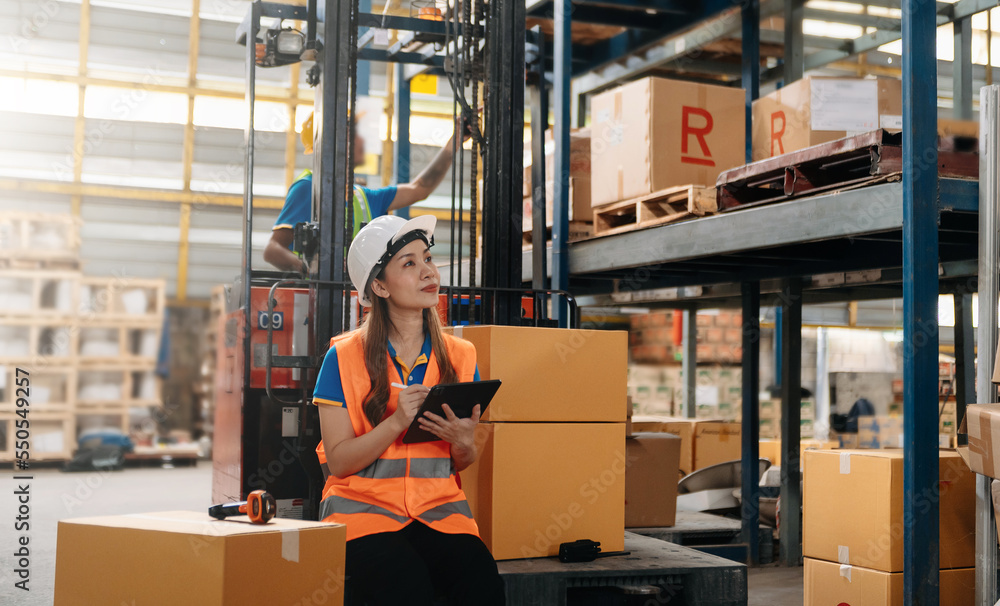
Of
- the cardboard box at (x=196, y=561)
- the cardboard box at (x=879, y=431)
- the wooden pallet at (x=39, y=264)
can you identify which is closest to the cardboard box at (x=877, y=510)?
the cardboard box at (x=196, y=561)

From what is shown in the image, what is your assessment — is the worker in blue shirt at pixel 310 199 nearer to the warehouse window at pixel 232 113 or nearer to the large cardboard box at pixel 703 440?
the large cardboard box at pixel 703 440

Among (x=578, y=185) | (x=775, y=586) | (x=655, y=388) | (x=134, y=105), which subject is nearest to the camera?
(x=775, y=586)

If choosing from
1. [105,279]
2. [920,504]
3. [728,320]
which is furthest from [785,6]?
[105,279]

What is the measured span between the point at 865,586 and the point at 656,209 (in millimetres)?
2106

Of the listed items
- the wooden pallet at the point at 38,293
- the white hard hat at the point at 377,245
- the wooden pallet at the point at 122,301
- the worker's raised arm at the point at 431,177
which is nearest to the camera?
the white hard hat at the point at 377,245

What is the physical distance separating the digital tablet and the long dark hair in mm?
116

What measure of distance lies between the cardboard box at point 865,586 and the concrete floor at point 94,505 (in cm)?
63

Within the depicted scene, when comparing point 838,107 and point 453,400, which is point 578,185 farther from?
point 453,400

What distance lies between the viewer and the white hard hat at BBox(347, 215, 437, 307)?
2775 mm

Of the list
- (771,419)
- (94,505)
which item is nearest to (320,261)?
(94,505)

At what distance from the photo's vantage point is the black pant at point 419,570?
7.95 ft

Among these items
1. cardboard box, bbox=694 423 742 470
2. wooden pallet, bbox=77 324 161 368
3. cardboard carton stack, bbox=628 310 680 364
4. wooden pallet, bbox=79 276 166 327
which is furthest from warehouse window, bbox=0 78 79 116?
cardboard box, bbox=694 423 742 470

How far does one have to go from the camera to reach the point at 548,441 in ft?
10.6

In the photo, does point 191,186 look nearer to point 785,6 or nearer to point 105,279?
point 105,279
